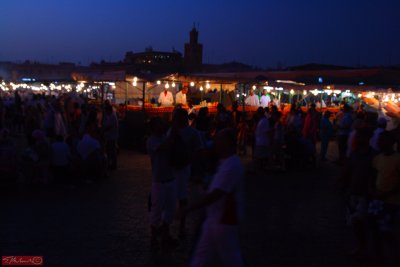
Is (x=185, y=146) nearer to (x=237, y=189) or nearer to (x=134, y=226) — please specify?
(x=134, y=226)

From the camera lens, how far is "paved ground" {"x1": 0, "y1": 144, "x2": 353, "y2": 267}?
6.86 meters

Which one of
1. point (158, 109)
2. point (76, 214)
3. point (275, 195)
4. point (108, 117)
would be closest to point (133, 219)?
point (76, 214)

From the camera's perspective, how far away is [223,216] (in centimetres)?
499

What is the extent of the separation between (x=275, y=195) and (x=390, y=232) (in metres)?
5.18

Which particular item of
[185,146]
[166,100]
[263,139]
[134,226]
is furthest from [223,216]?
[166,100]

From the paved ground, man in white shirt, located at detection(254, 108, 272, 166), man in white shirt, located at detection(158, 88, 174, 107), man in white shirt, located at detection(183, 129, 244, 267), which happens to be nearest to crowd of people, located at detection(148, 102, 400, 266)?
man in white shirt, located at detection(183, 129, 244, 267)

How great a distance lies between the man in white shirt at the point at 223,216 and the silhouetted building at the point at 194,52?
186ft

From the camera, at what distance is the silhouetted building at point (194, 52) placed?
6231cm

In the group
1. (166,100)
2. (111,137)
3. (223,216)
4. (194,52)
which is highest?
(194,52)

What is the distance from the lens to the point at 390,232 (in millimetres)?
6219

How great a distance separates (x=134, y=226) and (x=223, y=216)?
12.1ft

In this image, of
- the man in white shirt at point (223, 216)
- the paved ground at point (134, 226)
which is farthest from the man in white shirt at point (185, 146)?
the man in white shirt at point (223, 216)

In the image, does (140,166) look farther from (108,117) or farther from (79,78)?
(79,78)

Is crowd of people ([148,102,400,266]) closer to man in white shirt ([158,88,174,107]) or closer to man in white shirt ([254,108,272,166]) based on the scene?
man in white shirt ([254,108,272,166])
